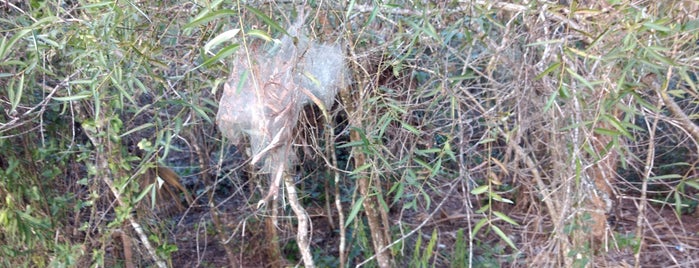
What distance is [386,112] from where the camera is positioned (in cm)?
255

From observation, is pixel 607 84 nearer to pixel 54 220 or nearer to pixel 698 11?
pixel 698 11

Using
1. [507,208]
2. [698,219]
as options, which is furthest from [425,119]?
[698,219]

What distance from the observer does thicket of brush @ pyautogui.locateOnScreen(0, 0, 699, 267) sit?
6.95ft

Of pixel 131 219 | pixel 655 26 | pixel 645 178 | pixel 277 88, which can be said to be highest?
pixel 655 26

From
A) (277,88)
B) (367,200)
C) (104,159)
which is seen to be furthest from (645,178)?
(104,159)

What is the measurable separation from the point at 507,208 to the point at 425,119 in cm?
178

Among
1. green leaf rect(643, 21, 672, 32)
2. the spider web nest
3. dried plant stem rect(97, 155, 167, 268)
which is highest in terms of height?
green leaf rect(643, 21, 672, 32)

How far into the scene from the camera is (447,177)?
3.20 m

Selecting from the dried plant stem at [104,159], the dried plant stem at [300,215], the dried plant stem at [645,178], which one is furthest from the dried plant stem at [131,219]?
the dried plant stem at [645,178]

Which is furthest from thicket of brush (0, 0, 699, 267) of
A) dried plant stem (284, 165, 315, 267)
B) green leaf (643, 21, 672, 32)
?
dried plant stem (284, 165, 315, 267)

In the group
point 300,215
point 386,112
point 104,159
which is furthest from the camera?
point 104,159

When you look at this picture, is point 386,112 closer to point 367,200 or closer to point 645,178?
point 367,200

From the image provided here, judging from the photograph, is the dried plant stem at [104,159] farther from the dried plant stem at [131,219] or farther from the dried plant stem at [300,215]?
the dried plant stem at [300,215]

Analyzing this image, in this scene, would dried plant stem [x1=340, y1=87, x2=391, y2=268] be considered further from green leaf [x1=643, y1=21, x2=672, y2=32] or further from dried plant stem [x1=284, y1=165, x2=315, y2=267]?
green leaf [x1=643, y1=21, x2=672, y2=32]
